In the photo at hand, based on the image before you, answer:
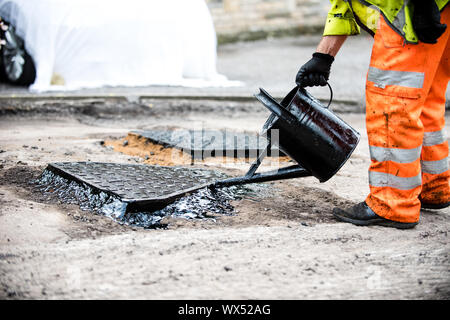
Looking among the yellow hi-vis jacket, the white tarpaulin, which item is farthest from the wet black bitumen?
the white tarpaulin

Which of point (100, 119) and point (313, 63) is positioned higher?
point (313, 63)

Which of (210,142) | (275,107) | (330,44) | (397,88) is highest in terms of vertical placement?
(330,44)

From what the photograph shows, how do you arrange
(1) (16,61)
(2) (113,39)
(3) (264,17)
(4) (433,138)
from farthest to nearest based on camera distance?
(3) (264,17) → (2) (113,39) → (1) (16,61) → (4) (433,138)

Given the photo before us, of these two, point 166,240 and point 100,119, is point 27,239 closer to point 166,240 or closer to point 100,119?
point 166,240

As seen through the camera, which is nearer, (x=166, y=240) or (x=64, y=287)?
(x=64, y=287)

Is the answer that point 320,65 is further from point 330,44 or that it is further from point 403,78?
point 403,78

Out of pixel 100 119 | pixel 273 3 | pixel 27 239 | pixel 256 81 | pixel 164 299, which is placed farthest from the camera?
pixel 273 3

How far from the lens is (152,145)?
3.45 metres

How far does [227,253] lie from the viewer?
1902mm

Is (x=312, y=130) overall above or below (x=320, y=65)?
below

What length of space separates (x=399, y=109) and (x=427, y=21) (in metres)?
0.37

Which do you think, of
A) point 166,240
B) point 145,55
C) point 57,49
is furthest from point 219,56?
point 166,240

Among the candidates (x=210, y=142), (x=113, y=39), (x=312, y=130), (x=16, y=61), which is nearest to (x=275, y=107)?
(x=312, y=130)
